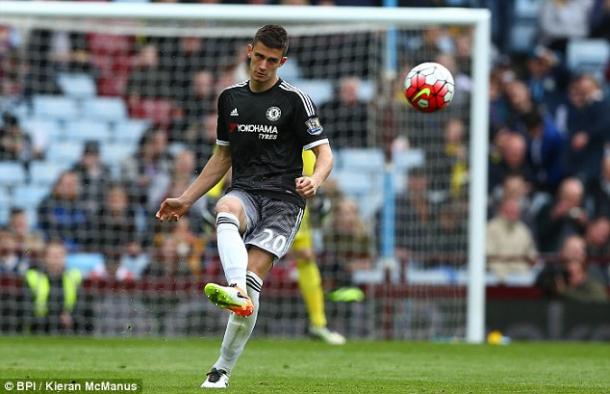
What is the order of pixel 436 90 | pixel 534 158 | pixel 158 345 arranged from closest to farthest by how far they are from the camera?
pixel 436 90, pixel 158 345, pixel 534 158

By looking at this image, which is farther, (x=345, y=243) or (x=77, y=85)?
(x=77, y=85)

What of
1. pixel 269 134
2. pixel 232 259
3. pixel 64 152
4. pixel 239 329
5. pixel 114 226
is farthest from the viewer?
pixel 64 152

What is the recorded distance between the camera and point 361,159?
16.1 meters

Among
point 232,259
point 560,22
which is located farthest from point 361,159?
point 232,259

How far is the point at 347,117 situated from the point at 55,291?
4.10 m

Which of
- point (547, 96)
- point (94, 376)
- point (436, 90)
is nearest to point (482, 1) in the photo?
point (547, 96)

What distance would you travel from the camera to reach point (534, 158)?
58.2 ft

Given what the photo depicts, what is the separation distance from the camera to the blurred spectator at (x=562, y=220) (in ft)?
54.4

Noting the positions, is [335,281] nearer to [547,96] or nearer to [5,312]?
[5,312]

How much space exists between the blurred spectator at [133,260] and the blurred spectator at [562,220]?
5151mm

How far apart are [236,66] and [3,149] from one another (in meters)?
3.03

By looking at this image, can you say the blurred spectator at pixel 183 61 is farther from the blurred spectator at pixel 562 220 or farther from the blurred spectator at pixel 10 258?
the blurred spectator at pixel 562 220

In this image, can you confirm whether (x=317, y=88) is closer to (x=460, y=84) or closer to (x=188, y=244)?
(x=460, y=84)

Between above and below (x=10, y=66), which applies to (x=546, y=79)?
above
